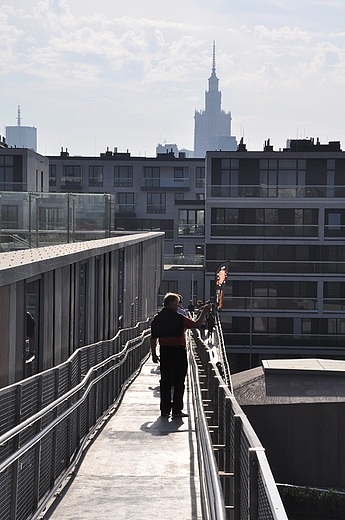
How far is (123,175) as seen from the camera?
86.1 metres

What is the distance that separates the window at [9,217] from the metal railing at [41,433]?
3.80 metres

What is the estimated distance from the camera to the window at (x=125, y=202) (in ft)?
282

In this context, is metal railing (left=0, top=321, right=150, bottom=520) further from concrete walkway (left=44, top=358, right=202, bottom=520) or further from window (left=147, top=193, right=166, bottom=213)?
window (left=147, top=193, right=166, bottom=213)

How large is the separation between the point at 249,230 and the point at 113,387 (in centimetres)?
4393

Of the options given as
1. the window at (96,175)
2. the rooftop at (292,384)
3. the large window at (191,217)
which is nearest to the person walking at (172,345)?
the rooftop at (292,384)

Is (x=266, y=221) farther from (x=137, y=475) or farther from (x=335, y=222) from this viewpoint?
(x=137, y=475)

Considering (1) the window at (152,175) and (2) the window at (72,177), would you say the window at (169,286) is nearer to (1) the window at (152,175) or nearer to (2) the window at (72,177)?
(1) the window at (152,175)

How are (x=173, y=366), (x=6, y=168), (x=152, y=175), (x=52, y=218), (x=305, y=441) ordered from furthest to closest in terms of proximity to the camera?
1. (x=152, y=175)
2. (x=6, y=168)
3. (x=305, y=441)
4. (x=52, y=218)
5. (x=173, y=366)

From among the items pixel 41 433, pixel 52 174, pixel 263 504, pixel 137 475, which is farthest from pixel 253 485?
pixel 52 174

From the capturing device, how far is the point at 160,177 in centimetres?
8650

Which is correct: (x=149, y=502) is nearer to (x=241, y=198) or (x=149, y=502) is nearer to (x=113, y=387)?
(x=113, y=387)

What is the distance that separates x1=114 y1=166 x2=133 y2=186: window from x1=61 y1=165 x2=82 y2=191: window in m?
3.62

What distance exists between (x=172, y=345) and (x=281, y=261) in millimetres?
46744

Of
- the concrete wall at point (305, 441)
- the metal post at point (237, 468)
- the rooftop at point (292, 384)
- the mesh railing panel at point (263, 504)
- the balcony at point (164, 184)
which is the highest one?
the balcony at point (164, 184)
